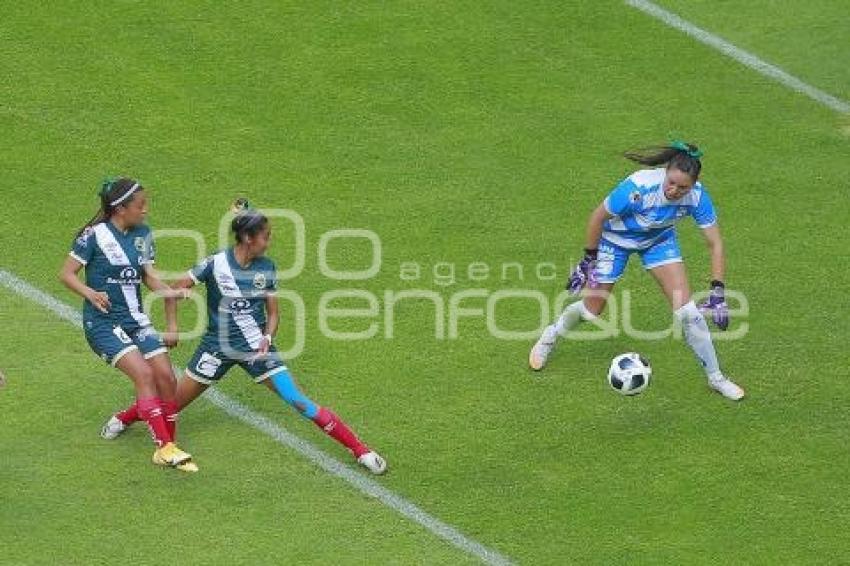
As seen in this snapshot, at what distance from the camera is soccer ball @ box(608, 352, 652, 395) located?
42.0 feet

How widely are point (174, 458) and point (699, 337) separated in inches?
156

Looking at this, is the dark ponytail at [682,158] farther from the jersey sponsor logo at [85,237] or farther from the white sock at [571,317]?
the jersey sponsor logo at [85,237]

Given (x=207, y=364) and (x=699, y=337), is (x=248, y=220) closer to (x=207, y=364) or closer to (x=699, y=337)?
(x=207, y=364)

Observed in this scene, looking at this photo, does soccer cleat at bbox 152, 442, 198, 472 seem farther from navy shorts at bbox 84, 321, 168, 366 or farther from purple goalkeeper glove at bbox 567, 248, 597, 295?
purple goalkeeper glove at bbox 567, 248, 597, 295

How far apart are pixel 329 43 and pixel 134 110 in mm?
2242

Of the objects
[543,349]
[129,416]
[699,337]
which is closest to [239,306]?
[129,416]

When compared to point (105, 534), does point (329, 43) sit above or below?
above

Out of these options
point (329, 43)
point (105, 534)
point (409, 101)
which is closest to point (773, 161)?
point (409, 101)

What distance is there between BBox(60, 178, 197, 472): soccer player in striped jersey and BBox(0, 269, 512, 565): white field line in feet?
2.66

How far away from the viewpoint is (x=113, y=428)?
12398 mm

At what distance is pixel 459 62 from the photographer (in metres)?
17.9

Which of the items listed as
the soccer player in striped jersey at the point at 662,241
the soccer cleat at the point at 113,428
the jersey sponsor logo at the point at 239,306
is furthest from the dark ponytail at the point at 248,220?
the soccer player in striped jersey at the point at 662,241

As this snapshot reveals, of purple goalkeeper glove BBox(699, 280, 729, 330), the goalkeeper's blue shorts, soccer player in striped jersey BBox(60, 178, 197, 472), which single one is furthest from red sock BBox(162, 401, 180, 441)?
purple goalkeeper glove BBox(699, 280, 729, 330)

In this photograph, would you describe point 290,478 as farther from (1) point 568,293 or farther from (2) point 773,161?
(2) point 773,161
